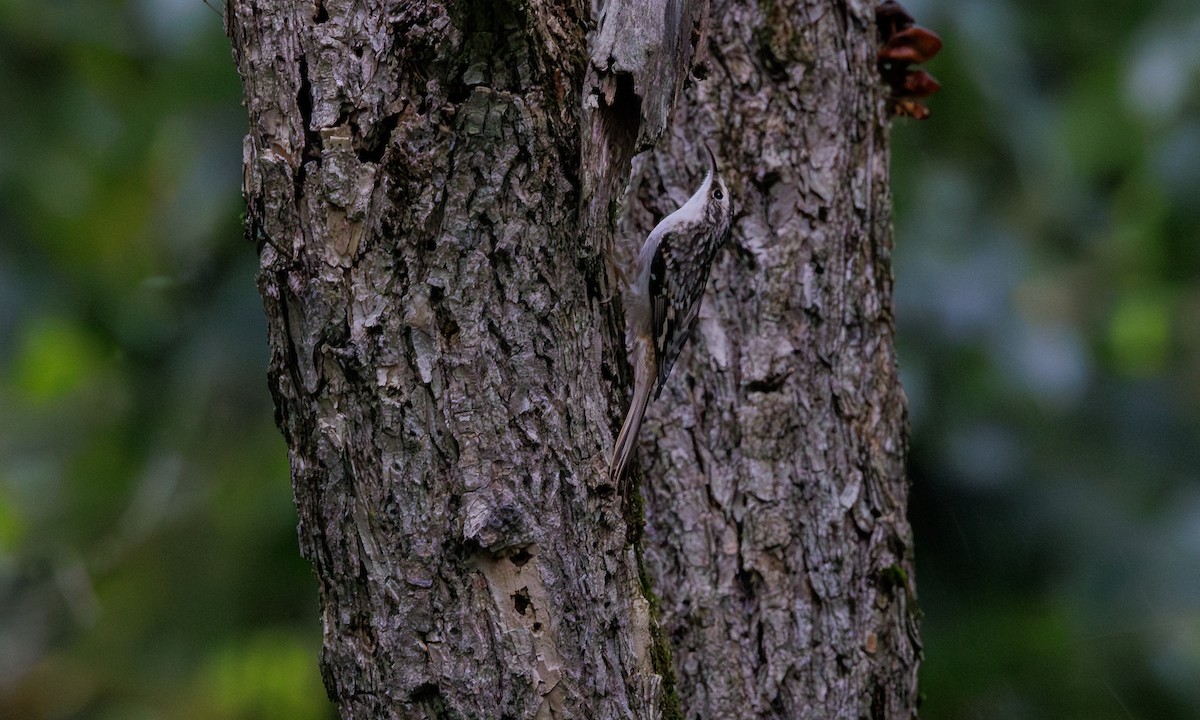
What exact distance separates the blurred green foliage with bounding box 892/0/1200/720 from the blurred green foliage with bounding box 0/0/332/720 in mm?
1894

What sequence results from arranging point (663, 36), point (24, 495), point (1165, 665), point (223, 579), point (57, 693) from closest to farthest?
point (663, 36) → point (1165, 665) → point (223, 579) → point (57, 693) → point (24, 495)

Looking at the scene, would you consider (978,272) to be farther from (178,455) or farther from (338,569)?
(178,455)

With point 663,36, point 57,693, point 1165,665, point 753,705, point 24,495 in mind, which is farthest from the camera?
point 24,495

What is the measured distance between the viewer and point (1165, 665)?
290 cm

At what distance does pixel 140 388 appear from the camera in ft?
10.6

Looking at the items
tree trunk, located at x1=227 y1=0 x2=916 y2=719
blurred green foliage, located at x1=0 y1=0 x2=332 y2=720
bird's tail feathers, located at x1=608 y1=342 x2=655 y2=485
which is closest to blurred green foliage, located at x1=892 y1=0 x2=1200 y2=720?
bird's tail feathers, located at x1=608 y1=342 x2=655 y2=485

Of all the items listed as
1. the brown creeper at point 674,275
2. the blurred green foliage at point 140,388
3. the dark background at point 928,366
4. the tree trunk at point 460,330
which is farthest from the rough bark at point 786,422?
the blurred green foliage at point 140,388

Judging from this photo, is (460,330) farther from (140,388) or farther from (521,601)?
(140,388)

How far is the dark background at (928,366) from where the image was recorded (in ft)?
9.37

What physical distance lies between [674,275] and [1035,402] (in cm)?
133

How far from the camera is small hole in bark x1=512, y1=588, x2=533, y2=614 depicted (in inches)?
56.9

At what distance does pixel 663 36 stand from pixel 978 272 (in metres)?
1.68

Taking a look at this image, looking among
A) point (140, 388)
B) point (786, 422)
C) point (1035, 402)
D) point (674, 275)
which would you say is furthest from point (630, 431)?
point (140, 388)

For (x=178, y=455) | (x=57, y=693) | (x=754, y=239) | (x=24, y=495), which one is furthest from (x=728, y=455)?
(x=24, y=495)
